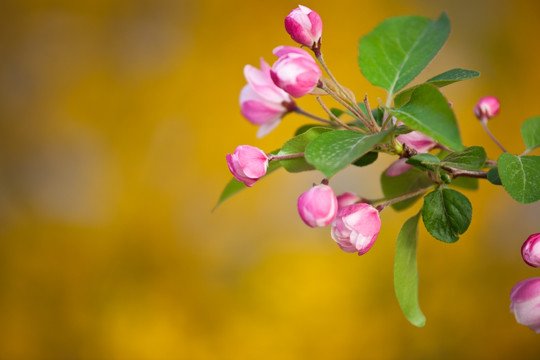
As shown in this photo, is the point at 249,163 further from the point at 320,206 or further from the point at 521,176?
the point at 521,176

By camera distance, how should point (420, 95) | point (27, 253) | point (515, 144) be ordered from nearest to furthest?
point (420, 95) < point (27, 253) < point (515, 144)

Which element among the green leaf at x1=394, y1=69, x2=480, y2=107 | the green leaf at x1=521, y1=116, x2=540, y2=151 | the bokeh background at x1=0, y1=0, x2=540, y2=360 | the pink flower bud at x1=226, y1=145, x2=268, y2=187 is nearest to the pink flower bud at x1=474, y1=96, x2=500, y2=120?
the green leaf at x1=521, y1=116, x2=540, y2=151

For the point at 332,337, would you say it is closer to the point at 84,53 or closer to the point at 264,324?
the point at 264,324

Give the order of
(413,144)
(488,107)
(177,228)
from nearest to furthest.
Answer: (413,144) < (488,107) < (177,228)

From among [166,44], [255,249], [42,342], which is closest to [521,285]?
[255,249]

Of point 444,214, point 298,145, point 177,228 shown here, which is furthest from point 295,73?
point 177,228

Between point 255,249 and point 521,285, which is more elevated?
point 521,285
